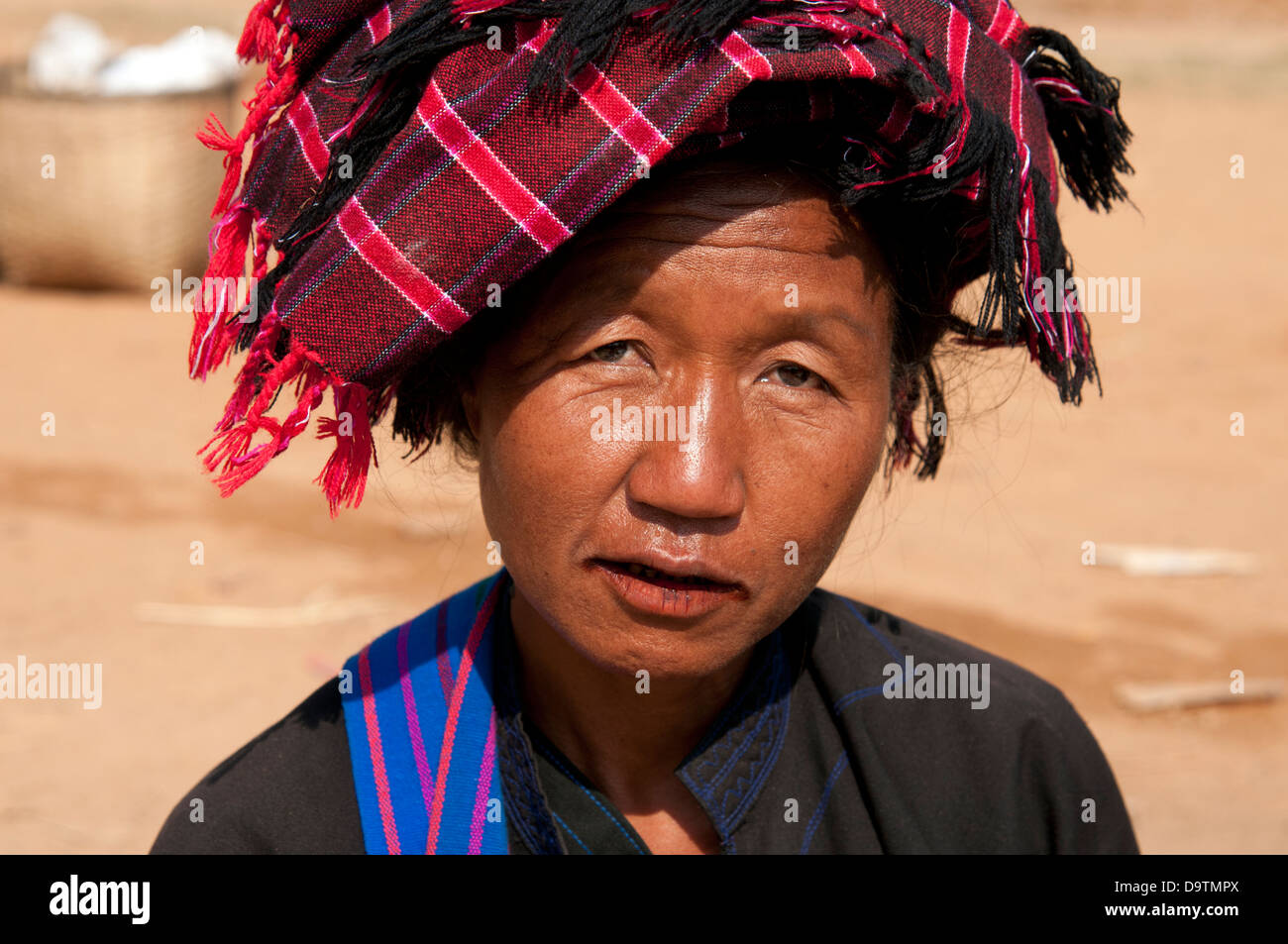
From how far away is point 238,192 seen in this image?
6.09 ft

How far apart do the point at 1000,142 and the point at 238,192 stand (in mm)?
973

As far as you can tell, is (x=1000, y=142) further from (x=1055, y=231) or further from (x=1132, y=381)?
(x=1132, y=381)

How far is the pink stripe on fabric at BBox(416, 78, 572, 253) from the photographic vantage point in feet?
5.16

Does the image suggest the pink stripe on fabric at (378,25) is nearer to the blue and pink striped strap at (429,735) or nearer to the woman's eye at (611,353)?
the woman's eye at (611,353)

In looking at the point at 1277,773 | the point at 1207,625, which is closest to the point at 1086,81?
the point at 1277,773

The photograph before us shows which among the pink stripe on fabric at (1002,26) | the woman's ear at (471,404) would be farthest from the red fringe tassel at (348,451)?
the pink stripe on fabric at (1002,26)

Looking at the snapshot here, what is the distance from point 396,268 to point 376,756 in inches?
26.4

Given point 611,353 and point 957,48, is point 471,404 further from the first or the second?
point 957,48

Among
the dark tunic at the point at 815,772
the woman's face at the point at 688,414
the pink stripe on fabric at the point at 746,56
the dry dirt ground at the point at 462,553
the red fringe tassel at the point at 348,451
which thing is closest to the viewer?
the pink stripe on fabric at the point at 746,56

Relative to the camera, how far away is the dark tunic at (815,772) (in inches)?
74.0

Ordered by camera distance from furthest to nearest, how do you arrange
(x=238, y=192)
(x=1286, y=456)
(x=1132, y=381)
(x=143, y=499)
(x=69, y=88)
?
(x=69, y=88)
(x=1132, y=381)
(x=1286, y=456)
(x=143, y=499)
(x=238, y=192)

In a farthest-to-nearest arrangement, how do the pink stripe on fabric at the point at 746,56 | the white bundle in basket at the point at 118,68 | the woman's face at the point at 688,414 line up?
the white bundle in basket at the point at 118,68
the woman's face at the point at 688,414
the pink stripe on fabric at the point at 746,56

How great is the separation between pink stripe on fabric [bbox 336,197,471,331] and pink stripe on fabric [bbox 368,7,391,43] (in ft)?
0.67

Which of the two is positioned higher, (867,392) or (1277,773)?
(867,392)
